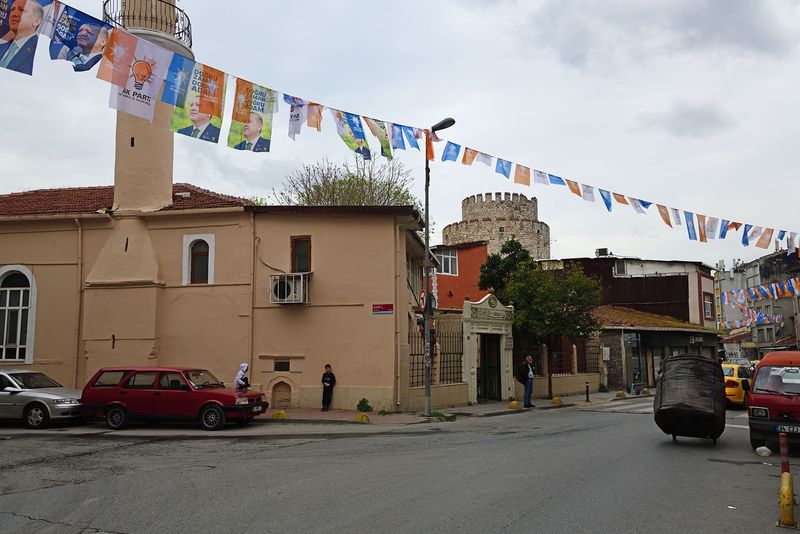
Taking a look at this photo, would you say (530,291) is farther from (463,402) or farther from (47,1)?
(47,1)

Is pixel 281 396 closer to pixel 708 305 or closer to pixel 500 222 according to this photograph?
pixel 708 305

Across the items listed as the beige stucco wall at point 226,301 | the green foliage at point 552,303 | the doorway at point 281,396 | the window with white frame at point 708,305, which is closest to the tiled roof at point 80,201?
the beige stucco wall at point 226,301

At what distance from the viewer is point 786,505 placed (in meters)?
6.84

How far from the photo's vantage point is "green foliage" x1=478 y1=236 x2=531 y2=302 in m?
30.6

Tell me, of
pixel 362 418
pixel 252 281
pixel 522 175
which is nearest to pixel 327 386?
pixel 362 418

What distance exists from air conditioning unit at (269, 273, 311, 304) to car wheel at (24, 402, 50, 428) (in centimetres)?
648

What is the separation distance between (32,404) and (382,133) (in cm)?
1087

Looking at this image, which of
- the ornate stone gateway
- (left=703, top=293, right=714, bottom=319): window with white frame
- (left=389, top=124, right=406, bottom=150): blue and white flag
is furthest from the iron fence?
(left=703, top=293, right=714, bottom=319): window with white frame

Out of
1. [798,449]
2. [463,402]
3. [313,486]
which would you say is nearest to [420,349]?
[463,402]

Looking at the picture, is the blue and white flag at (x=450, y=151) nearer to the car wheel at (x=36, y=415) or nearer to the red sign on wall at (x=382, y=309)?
the red sign on wall at (x=382, y=309)

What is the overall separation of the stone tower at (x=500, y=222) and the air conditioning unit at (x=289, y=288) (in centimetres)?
4128

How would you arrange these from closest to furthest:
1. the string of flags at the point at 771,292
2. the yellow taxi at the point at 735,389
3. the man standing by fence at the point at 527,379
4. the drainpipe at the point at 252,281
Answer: the drainpipe at the point at 252,281 < the yellow taxi at the point at 735,389 < the man standing by fence at the point at 527,379 < the string of flags at the point at 771,292

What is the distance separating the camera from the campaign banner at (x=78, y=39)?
12.0 metres

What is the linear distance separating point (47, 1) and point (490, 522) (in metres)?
11.2
